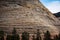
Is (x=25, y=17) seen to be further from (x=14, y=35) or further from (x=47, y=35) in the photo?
(x=14, y=35)

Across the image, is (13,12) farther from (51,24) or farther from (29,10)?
(51,24)

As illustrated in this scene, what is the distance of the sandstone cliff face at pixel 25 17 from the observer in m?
73.9

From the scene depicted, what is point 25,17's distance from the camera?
252 ft

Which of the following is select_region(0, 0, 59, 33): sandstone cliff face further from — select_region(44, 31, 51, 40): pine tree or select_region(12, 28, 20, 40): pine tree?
select_region(44, 31, 51, 40): pine tree

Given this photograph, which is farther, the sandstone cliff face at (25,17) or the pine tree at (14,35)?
the sandstone cliff face at (25,17)

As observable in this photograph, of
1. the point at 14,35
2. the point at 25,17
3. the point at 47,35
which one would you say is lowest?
the point at 47,35

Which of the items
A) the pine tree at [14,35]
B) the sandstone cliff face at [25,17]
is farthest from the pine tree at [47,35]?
the pine tree at [14,35]

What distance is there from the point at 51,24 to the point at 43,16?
261cm

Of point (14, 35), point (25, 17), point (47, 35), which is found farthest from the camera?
point (25, 17)

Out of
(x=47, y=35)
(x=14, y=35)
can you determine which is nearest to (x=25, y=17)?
(x=47, y=35)

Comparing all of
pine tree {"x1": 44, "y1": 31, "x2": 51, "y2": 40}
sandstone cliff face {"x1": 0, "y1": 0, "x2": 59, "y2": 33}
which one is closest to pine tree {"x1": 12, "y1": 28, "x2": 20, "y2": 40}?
sandstone cliff face {"x1": 0, "y1": 0, "x2": 59, "y2": 33}

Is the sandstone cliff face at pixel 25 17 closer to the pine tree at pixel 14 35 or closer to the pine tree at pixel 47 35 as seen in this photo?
the pine tree at pixel 14 35

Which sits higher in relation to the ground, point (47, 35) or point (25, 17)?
point (25, 17)

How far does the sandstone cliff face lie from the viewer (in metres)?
73.9
